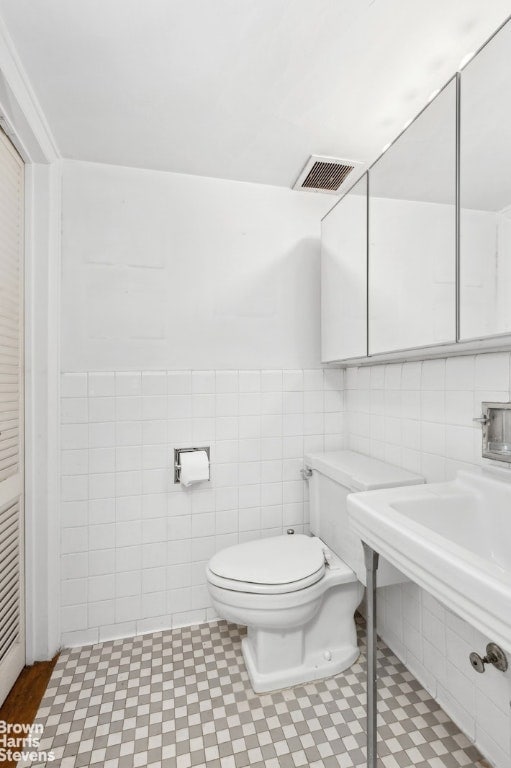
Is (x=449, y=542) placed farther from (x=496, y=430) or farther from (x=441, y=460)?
(x=441, y=460)

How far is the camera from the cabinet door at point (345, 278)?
1.46 meters

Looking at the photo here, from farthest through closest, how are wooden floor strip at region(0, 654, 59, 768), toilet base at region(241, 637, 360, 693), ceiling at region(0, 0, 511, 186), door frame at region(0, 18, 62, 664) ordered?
door frame at region(0, 18, 62, 664), toilet base at region(241, 637, 360, 693), wooden floor strip at region(0, 654, 59, 768), ceiling at region(0, 0, 511, 186)

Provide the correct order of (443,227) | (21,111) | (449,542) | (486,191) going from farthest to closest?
1. (21,111)
2. (443,227)
3. (486,191)
4. (449,542)

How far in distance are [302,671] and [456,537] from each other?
0.84 metres

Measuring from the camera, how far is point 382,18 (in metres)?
0.99

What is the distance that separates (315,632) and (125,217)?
194cm

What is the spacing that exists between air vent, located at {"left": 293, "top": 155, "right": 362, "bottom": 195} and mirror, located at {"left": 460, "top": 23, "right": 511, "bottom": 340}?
30.3 inches

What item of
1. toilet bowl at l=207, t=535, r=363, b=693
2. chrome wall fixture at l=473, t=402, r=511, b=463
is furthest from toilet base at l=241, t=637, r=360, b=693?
chrome wall fixture at l=473, t=402, r=511, b=463

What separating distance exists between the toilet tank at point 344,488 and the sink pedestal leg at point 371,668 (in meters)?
0.29

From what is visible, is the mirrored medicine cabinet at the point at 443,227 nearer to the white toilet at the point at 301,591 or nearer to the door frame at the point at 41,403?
the white toilet at the point at 301,591

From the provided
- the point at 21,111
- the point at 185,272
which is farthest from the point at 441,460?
the point at 21,111

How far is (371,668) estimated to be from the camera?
3.46 feet

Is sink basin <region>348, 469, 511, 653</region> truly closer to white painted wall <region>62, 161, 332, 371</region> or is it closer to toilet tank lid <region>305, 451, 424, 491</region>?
toilet tank lid <region>305, 451, 424, 491</region>

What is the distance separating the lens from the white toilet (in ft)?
4.26
